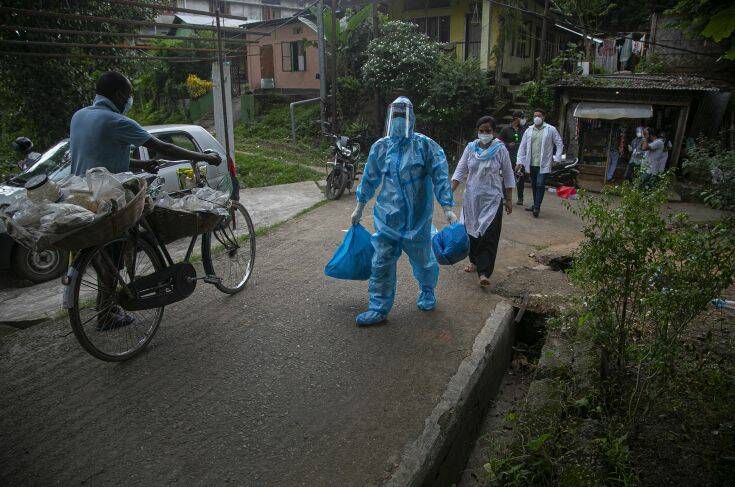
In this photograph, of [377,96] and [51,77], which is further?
[377,96]

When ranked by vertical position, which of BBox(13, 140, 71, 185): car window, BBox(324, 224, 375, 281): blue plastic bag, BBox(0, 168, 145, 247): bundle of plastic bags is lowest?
BBox(324, 224, 375, 281): blue plastic bag

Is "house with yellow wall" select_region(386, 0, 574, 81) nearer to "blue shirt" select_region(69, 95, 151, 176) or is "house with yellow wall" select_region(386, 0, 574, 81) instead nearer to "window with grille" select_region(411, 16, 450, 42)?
"window with grille" select_region(411, 16, 450, 42)

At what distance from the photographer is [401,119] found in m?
4.57

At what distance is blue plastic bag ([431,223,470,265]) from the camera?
4.82m

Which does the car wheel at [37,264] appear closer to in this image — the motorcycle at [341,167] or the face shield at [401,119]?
the face shield at [401,119]

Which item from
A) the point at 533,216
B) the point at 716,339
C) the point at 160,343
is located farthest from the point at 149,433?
the point at 533,216

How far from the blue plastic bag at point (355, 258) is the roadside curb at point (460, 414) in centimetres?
115

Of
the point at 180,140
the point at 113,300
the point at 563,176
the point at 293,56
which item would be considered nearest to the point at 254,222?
the point at 180,140

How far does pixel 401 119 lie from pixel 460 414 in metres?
2.41

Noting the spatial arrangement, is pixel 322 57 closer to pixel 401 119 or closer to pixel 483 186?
pixel 483 186

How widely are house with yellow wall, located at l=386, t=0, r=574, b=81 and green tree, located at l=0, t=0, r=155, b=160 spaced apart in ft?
38.2

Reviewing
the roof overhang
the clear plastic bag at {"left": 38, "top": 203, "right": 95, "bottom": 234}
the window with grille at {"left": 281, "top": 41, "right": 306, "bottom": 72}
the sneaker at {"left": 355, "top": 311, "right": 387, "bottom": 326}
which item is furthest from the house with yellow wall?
the clear plastic bag at {"left": 38, "top": 203, "right": 95, "bottom": 234}

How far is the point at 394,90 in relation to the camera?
17.0 m

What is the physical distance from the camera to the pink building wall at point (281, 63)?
24.2 m
